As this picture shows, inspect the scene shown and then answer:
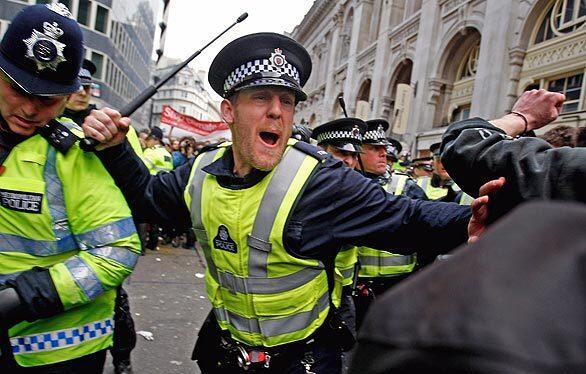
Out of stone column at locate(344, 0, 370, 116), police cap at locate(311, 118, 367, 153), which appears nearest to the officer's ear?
police cap at locate(311, 118, 367, 153)

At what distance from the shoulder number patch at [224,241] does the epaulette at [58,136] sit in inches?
25.1

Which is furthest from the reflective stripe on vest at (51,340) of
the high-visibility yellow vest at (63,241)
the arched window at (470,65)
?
the arched window at (470,65)

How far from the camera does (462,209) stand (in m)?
1.66

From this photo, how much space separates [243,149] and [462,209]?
0.91 m

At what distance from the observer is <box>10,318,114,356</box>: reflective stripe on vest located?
1.54 meters

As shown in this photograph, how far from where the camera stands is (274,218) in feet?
5.54

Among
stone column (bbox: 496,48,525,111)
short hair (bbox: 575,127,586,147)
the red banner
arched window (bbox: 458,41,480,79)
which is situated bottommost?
short hair (bbox: 575,127,586,147)

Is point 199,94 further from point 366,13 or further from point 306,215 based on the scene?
point 306,215

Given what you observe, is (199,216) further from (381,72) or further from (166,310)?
(381,72)

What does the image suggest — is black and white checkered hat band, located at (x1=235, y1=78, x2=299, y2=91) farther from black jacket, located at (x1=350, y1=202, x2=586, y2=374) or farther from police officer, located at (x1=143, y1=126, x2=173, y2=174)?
police officer, located at (x1=143, y1=126, x2=173, y2=174)

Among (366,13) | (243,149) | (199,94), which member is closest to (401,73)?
(366,13)

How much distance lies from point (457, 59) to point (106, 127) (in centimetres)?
1630

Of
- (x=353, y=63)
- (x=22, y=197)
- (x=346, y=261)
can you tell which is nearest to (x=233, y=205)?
(x=22, y=197)

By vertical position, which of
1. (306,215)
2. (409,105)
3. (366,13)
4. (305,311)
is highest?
(366,13)
